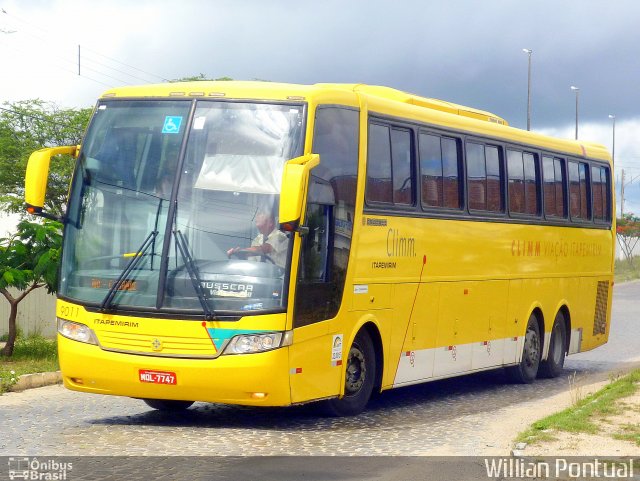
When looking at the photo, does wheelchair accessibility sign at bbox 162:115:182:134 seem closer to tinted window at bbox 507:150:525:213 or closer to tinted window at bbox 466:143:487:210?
tinted window at bbox 466:143:487:210

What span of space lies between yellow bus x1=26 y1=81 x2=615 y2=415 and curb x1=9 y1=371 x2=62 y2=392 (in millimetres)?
3111

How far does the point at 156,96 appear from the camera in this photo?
12.2m

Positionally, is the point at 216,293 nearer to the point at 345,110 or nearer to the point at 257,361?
the point at 257,361

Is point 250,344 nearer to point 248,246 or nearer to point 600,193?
point 248,246

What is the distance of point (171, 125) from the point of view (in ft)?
39.1

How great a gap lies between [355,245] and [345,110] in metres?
1.41

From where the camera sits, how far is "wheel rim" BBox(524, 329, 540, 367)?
A: 1798 cm

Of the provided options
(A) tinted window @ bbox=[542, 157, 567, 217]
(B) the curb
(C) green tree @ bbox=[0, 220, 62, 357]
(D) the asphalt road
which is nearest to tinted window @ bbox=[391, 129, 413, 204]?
(D) the asphalt road

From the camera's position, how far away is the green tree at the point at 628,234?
78000 mm

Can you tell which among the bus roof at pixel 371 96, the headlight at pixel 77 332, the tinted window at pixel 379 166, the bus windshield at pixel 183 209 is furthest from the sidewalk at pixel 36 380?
the tinted window at pixel 379 166

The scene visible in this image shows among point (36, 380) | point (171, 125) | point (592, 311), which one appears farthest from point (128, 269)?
point (592, 311)

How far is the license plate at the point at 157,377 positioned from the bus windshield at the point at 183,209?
0.60m

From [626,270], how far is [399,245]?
58.9 meters

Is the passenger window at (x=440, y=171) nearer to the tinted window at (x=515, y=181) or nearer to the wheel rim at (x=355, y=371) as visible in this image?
the tinted window at (x=515, y=181)
